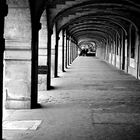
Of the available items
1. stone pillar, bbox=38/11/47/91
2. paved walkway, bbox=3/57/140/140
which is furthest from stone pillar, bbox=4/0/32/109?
stone pillar, bbox=38/11/47/91

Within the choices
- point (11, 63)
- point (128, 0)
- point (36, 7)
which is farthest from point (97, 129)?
point (128, 0)

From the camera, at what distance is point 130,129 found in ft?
21.4

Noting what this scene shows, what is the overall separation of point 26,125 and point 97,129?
168cm

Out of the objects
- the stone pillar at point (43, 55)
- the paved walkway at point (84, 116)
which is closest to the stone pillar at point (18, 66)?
the paved walkway at point (84, 116)

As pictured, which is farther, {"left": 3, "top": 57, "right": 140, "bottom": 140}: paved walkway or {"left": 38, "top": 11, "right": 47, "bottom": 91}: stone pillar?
{"left": 38, "top": 11, "right": 47, "bottom": 91}: stone pillar

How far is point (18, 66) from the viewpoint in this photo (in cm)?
858

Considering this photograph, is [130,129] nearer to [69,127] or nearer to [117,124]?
[117,124]

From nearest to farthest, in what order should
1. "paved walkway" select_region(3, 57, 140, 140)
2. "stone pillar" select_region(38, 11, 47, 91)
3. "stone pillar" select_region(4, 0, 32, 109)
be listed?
"paved walkway" select_region(3, 57, 140, 140) → "stone pillar" select_region(4, 0, 32, 109) → "stone pillar" select_region(38, 11, 47, 91)

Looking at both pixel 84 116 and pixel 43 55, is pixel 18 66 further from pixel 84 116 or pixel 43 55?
pixel 43 55

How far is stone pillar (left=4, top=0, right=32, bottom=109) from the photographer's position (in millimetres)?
8453

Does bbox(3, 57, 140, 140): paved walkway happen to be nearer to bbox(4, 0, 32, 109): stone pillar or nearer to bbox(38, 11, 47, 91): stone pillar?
bbox(4, 0, 32, 109): stone pillar

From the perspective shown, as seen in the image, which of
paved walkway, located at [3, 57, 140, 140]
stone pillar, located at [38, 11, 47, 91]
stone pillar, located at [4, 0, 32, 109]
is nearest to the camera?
paved walkway, located at [3, 57, 140, 140]

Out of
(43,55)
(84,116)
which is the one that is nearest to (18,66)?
(84,116)

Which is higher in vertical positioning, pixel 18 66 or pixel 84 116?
pixel 18 66
